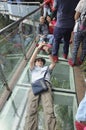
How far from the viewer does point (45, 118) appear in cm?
304

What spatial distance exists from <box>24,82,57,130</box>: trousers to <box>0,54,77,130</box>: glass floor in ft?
0.23

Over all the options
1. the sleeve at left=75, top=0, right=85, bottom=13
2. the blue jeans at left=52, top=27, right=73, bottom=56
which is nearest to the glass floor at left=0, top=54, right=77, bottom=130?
the blue jeans at left=52, top=27, right=73, bottom=56

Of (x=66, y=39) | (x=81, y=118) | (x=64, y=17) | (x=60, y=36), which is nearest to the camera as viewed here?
(x=81, y=118)

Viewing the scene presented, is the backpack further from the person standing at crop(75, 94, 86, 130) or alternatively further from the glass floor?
the person standing at crop(75, 94, 86, 130)

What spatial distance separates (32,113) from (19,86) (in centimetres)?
76

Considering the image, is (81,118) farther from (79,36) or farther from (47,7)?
(47,7)

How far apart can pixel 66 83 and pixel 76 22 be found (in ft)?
3.14

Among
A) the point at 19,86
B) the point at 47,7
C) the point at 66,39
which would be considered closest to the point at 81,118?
the point at 19,86

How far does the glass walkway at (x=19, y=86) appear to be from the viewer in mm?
3129

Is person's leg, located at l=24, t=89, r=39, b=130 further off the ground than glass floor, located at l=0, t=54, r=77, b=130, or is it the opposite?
person's leg, located at l=24, t=89, r=39, b=130

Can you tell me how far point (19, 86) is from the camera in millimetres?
3787

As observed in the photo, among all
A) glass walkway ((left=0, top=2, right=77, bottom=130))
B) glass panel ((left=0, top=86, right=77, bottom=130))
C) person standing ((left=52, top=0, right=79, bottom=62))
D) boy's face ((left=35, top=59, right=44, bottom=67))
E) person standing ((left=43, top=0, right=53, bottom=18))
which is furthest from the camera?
person standing ((left=43, top=0, right=53, bottom=18))

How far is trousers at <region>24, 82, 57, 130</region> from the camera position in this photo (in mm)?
2902

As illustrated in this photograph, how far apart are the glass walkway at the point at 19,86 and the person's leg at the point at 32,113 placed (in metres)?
0.07
